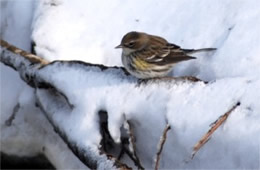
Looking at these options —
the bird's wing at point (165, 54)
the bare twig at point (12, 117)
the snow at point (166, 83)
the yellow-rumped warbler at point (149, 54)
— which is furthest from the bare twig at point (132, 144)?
the bare twig at point (12, 117)

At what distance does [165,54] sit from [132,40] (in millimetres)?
268

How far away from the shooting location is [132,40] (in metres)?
5.29

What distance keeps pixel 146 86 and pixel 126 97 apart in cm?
16

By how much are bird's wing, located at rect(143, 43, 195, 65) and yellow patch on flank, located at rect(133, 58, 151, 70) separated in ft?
0.14

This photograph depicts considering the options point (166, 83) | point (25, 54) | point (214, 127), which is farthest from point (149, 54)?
point (214, 127)

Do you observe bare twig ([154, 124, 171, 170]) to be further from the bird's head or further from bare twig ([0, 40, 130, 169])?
the bird's head

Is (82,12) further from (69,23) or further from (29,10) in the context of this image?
(29,10)

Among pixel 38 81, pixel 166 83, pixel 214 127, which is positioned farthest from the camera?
pixel 38 81

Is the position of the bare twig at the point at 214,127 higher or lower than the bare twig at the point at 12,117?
higher

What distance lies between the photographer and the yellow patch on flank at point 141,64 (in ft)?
17.2

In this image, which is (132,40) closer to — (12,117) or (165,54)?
(165,54)

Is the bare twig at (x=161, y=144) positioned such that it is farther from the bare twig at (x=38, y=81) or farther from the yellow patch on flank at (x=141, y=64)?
the yellow patch on flank at (x=141, y=64)

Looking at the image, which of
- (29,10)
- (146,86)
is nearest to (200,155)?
(146,86)

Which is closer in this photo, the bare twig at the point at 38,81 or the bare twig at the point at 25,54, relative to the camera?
the bare twig at the point at 38,81
